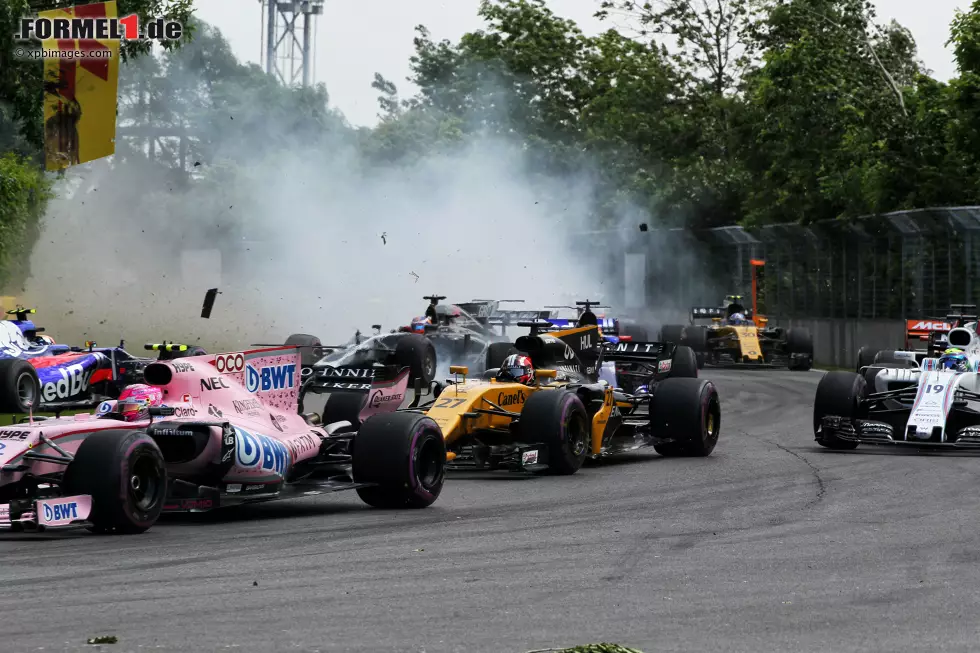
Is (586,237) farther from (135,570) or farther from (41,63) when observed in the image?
(135,570)

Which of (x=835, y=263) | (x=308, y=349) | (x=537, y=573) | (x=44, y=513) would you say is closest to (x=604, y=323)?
(x=308, y=349)

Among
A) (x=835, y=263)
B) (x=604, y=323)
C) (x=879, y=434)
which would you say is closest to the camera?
(x=879, y=434)

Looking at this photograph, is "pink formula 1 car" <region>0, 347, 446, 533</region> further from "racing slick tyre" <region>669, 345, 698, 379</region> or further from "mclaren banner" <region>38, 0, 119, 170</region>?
"mclaren banner" <region>38, 0, 119, 170</region>

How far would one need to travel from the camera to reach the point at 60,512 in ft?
34.1

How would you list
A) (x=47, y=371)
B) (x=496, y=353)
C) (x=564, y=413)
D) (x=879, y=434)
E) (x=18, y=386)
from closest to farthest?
(x=564, y=413)
(x=879, y=434)
(x=18, y=386)
(x=47, y=371)
(x=496, y=353)

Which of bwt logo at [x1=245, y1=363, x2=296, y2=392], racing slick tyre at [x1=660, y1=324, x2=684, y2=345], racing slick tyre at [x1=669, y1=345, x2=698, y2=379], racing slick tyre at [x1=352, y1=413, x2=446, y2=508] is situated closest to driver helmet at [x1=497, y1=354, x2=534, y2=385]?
bwt logo at [x1=245, y1=363, x2=296, y2=392]

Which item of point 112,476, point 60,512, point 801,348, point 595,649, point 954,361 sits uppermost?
point 954,361

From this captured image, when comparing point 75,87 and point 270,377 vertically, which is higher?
point 75,87

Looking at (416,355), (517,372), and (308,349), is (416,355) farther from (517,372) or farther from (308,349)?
(517,372)

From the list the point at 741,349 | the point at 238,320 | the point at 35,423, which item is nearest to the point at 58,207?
the point at 238,320

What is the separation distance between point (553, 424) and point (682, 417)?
8.82ft

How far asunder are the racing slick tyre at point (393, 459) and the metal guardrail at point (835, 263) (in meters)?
24.5

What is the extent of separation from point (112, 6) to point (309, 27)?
28421 millimetres

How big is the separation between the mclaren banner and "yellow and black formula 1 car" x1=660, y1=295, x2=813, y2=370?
47.2 ft
